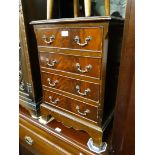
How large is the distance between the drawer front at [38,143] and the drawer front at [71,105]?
0.95 ft

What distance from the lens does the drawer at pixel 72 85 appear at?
34.1 inches

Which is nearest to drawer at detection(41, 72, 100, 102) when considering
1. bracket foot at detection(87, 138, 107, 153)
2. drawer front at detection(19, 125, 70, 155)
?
bracket foot at detection(87, 138, 107, 153)

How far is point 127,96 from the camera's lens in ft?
2.11

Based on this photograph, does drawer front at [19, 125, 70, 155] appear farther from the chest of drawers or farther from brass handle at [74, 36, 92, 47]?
brass handle at [74, 36, 92, 47]

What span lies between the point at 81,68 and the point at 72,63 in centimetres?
6

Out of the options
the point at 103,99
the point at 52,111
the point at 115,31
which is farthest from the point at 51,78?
the point at 115,31

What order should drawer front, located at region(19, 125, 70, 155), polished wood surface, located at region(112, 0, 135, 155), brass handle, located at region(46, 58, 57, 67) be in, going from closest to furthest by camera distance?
1. polished wood surface, located at region(112, 0, 135, 155)
2. brass handle, located at region(46, 58, 57, 67)
3. drawer front, located at region(19, 125, 70, 155)

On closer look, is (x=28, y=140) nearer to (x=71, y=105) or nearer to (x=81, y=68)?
(x=71, y=105)

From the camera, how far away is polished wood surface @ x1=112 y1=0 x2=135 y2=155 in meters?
0.57

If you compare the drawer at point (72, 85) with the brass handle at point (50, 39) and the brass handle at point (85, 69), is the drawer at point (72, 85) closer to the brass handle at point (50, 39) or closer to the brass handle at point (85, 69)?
the brass handle at point (85, 69)

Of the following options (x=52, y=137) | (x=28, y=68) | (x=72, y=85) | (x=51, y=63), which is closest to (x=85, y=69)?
(x=72, y=85)
